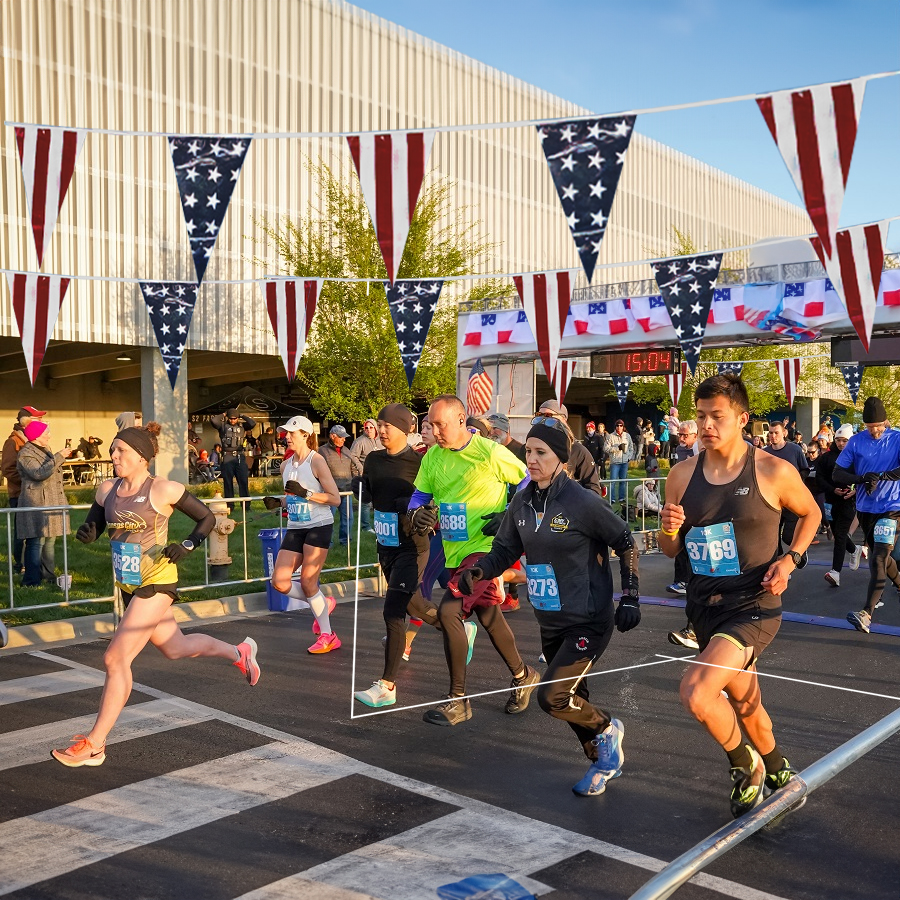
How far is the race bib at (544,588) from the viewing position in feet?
16.5

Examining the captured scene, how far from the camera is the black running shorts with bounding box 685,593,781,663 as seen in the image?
450 cm

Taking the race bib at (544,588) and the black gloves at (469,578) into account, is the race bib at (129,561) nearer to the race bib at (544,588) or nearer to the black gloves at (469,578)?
the black gloves at (469,578)

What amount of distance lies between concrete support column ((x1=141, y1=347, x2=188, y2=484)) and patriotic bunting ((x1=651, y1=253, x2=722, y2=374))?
2115cm

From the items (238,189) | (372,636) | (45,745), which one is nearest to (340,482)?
(372,636)

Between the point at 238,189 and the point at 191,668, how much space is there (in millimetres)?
27623

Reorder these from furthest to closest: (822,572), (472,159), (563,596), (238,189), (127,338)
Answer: (472,159)
(238,189)
(127,338)
(822,572)
(563,596)

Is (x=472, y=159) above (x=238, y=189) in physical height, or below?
above

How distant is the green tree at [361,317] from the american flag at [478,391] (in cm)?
823

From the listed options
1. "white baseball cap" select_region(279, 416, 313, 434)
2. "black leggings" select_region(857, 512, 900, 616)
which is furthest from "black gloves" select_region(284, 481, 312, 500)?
"black leggings" select_region(857, 512, 900, 616)

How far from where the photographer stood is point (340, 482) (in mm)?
16375

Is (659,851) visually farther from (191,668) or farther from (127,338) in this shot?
(127,338)

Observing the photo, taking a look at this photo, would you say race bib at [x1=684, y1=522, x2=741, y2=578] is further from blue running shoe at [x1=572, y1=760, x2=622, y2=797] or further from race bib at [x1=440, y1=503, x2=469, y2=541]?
race bib at [x1=440, y1=503, x2=469, y2=541]

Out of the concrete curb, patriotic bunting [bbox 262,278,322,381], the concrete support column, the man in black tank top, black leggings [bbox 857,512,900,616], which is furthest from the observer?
the concrete support column

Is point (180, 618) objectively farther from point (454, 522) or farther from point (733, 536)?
point (733, 536)
